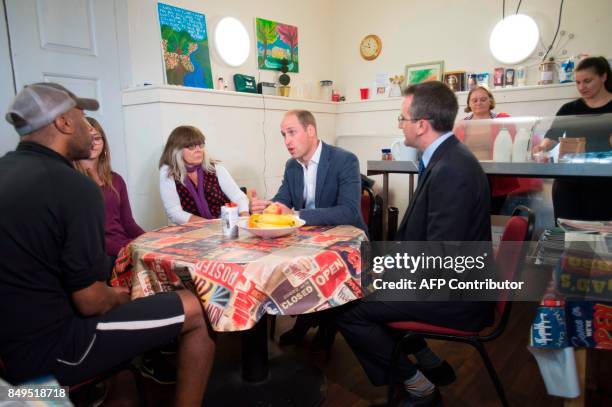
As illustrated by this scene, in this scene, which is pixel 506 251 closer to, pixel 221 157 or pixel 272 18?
pixel 221 157

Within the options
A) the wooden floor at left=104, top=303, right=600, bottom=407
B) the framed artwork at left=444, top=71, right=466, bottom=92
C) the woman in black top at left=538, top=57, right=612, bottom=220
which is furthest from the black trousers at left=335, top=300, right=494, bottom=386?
the framed artwork at left=444, top=71, right=466, bottom=92

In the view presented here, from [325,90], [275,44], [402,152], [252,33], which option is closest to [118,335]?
[402,152]

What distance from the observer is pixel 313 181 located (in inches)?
83.6

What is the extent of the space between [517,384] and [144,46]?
3.35 m

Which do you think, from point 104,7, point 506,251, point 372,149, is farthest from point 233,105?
point 506,251

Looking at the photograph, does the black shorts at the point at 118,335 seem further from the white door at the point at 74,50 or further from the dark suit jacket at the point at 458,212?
the white door at the point at 74,50

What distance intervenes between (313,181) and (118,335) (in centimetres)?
125

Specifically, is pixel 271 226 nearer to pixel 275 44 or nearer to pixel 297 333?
pixel 297 333

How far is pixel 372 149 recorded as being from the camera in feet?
15.0

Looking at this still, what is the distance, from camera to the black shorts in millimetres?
1079

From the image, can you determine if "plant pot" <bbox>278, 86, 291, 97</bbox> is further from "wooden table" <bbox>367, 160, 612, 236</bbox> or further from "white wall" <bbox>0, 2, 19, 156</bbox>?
"white wall" <bbox>0, 2, 19, 156</bbox>

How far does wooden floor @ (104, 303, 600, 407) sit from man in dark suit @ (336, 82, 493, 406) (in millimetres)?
209

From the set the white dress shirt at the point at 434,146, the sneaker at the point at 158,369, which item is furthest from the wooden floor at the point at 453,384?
the white dress shirt at the point at 434,146

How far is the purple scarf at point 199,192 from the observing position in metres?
2.47
